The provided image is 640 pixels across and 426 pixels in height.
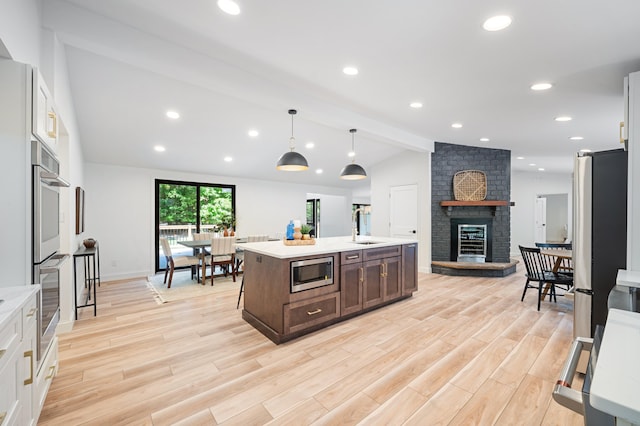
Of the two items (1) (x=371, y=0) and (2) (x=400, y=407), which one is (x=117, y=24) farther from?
(2) (x=400, y=407)

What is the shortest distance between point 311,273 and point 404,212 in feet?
13.2

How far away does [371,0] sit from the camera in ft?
6.34

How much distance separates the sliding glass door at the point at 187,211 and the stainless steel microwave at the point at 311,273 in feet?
11.6

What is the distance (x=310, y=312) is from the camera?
2961mm

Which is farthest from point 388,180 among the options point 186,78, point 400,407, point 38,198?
point 38,198

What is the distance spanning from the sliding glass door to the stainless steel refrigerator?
216 inches

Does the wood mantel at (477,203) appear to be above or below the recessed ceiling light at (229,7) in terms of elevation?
below

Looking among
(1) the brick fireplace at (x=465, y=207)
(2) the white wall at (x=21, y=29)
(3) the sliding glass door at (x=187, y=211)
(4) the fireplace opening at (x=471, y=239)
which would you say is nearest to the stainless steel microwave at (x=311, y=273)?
(2) the white wall at (x=21, y=29)

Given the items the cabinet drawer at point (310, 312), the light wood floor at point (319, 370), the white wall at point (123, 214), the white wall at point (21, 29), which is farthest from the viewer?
the white wall at point (123, 214)

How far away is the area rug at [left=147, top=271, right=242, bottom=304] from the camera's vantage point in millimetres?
4414

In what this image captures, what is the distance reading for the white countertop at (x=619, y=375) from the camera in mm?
582

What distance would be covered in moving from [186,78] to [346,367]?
3.07 meters

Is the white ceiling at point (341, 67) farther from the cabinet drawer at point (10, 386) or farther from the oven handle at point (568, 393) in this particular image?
the cabinet drawer at point (10, 386)

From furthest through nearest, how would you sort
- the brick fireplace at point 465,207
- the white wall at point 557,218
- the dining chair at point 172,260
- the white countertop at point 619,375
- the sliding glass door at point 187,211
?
1. the white wall at point 557,218
2. the sliding glass door at point 187,211
3. the brick fireplace at point 465,207
4. the dining chair at point 172,260
5. the white countertop at point 619,375
